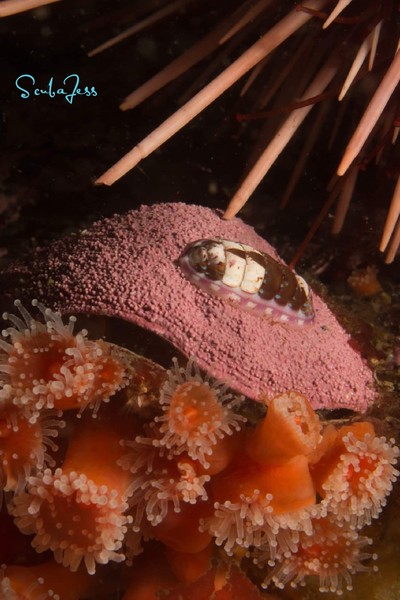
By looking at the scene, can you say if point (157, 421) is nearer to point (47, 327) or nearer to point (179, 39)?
point (47, 327)

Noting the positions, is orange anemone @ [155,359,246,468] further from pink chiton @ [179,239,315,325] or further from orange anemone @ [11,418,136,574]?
pink chiton @ [179,239,315,325]

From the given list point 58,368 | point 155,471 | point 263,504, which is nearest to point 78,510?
point 155,471

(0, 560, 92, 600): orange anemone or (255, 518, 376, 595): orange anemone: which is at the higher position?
(255, 518, 376, 595): orange anemone

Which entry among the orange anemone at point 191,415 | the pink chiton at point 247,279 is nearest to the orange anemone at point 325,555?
the orange anemone at point 191,415

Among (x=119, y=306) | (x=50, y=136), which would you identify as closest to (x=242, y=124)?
(x=50, y=136)
